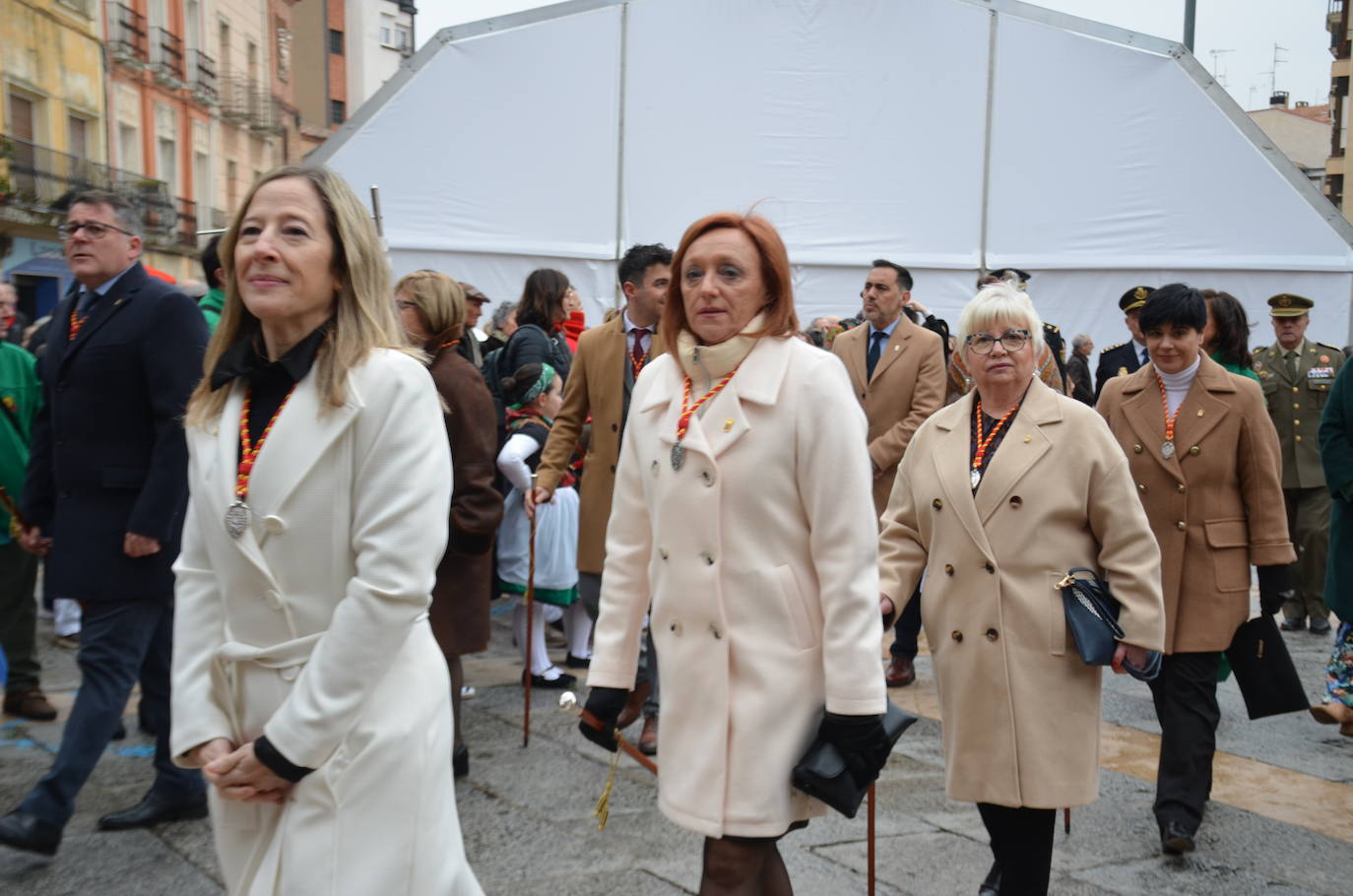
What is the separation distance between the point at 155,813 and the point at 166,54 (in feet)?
122

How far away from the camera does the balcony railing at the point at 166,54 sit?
120 ft

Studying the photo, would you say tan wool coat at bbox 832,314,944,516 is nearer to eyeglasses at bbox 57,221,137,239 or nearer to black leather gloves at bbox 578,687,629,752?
eyeglasses at bbox 57,221,137,239

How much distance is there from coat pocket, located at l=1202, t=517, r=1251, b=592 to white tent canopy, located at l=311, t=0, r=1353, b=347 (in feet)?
35.6

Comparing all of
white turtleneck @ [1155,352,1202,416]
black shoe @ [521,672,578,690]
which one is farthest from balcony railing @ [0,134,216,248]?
white turtleneck @ [1155,352,1202,416]

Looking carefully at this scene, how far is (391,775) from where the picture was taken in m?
2.53

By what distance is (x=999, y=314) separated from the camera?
4066mm

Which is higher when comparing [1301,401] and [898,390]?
[898,390]

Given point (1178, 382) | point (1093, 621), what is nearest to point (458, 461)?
point (1093, 621)

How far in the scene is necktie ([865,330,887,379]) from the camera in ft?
25.6

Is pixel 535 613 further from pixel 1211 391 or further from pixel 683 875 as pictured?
pixel 1211 391

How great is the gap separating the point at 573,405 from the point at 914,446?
2225 mm

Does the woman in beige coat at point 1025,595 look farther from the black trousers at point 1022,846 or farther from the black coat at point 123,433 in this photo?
the black coat at point 123,433

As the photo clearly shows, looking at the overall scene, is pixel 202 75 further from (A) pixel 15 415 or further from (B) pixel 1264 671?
(B) pixel 1264 671

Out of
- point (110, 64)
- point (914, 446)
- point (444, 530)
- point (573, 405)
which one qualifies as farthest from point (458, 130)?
point (110, 64)
